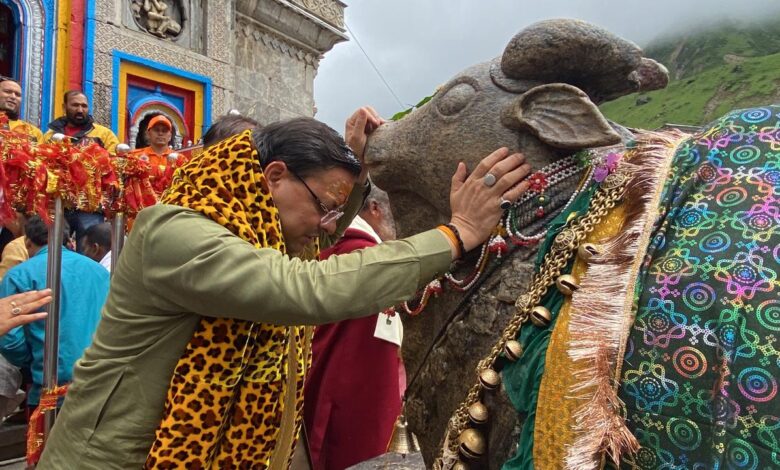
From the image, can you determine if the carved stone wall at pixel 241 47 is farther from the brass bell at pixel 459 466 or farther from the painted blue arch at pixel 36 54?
the brass bell at pixel 459 466

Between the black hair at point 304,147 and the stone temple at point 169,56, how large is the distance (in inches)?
276

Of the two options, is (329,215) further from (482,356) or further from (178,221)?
(482,356)

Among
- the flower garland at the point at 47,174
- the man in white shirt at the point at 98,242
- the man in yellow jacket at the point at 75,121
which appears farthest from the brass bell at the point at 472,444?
the man in yellow jacket at the point at 75,121

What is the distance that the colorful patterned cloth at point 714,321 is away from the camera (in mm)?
957

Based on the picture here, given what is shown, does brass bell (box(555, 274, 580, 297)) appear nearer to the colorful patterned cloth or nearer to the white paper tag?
the colorful patterned cloth

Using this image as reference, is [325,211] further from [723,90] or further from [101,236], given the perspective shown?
[723,90]

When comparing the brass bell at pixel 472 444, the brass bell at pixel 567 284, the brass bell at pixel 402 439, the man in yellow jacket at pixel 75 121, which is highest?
the man in yellow jacket at pixel 75 121

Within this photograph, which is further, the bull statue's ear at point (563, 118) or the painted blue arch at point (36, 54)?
the painted blue arch at point (36, 54)

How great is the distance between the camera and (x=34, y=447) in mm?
2982

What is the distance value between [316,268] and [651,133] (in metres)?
0.80

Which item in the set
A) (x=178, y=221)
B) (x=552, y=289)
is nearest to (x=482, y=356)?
(x=552, y=289)

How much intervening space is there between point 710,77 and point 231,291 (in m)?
27.4

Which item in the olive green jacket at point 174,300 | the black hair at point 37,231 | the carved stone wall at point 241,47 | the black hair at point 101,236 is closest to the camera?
the olive green jacket at point 174,300

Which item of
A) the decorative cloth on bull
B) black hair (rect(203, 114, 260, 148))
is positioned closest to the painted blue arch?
black hair (rect(203, 114, 260, 148))
